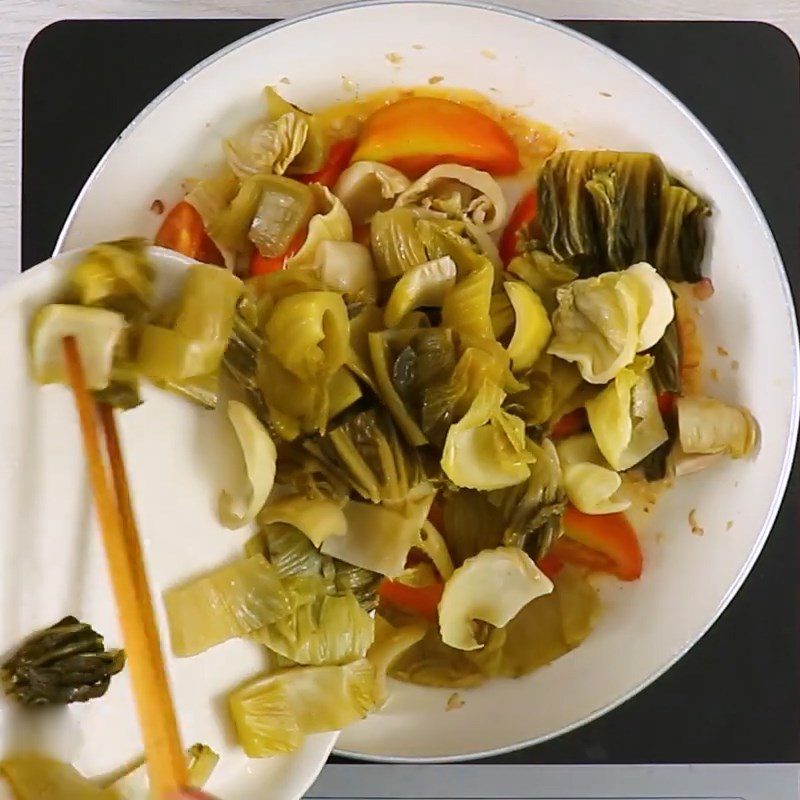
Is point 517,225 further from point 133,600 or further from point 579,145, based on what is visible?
point 133,600

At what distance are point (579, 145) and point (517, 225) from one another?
90 mm

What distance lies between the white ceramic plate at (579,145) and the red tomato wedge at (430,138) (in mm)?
31

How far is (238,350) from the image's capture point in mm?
695

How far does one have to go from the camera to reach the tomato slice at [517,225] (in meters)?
0.84

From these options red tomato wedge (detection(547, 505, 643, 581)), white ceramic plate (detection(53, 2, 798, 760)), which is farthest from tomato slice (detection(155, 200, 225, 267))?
red tomato wedge (detection(547, 505, 643, 581))

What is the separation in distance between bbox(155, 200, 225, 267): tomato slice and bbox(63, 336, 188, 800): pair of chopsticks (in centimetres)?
24

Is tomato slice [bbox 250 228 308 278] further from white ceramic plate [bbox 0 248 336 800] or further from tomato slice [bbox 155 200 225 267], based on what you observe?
white ceramic plate [bbox 0 248 336 800]

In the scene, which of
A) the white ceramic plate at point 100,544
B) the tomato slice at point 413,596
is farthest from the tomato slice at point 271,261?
the tomato slice at point 413,596

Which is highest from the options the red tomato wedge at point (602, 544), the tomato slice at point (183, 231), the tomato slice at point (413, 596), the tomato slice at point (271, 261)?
the tomato slice at point (183, 231)

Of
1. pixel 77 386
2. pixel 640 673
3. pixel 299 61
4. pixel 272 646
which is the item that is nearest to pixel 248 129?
pixel 299 61

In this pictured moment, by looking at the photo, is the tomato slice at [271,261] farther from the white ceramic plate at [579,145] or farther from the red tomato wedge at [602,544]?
the red tomato wedge at [602,544]

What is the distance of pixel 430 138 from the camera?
81cm

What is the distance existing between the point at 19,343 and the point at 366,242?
0.35 m

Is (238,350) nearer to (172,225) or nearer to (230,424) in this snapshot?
(230,424)
